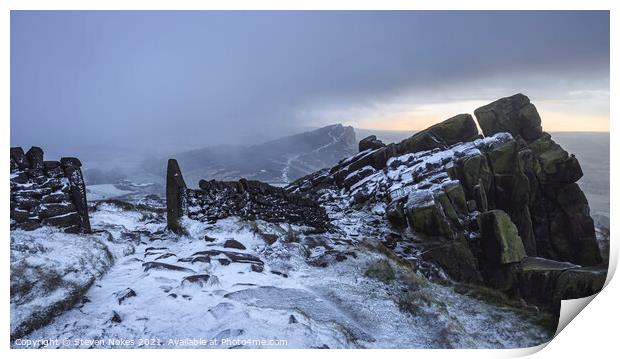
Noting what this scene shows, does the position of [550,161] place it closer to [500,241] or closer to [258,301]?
[500,241]

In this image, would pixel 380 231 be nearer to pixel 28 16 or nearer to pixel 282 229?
pixel 282 229

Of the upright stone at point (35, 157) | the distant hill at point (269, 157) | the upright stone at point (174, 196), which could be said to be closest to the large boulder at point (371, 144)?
the distant hill at point (269, 157)

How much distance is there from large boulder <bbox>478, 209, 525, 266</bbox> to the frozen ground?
10.8 feet

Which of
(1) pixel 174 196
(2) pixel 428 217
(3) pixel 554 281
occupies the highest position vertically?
(1) pixel 174 196

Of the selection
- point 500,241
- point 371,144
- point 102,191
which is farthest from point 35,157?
point 371,144

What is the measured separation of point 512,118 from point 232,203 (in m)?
13.2

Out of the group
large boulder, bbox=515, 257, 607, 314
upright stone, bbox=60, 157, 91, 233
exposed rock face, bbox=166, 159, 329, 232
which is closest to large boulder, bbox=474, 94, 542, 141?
large boulder, bbox=515, 257, 607, 314

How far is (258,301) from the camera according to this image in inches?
250

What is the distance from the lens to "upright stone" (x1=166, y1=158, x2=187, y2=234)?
9.70 m

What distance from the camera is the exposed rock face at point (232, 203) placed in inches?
387

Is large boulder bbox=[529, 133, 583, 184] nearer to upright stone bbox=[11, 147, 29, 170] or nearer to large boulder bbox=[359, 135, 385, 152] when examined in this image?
large boulder bbox=[359, 135, 385, 152]

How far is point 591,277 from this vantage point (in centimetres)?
759

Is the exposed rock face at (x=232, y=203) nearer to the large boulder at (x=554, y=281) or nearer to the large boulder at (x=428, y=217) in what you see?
the large boulder at (x=428, y=217)
